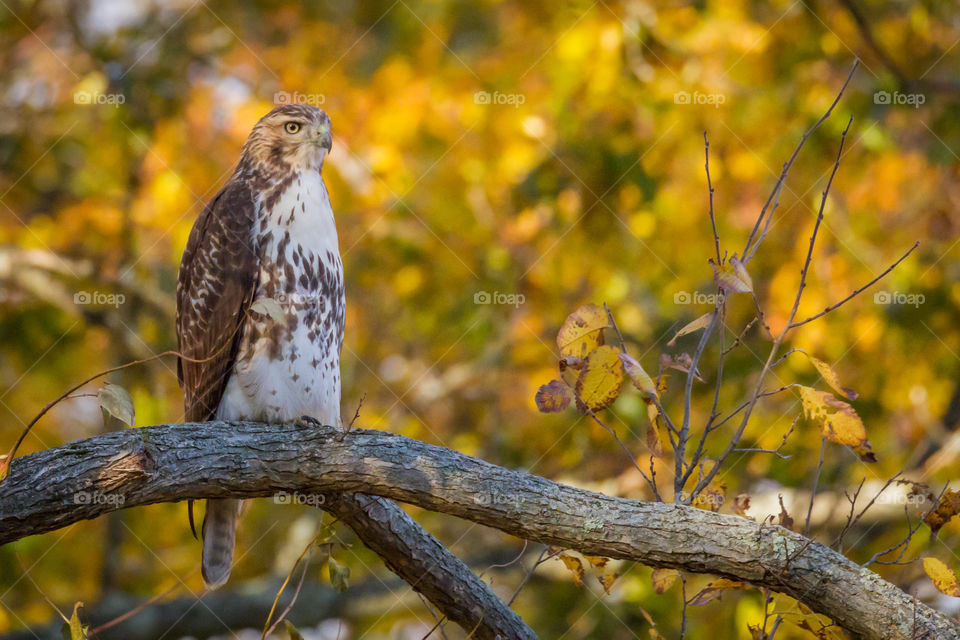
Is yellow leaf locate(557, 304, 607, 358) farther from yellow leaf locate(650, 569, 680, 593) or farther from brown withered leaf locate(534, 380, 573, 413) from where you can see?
yellow leaf locate(650, 569, 680, 593)

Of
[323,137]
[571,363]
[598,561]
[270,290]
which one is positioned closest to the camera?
[571,363]

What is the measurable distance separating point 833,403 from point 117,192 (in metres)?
6.87

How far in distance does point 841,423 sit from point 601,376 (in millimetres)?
649

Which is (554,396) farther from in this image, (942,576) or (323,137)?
(323,137)

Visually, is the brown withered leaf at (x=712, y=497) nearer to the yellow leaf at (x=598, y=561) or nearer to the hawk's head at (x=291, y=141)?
the yellow leaf at (x=598, y=561)

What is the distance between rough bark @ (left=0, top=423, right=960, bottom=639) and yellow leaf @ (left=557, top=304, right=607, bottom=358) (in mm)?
407

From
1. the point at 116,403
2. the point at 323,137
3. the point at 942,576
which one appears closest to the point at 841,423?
the point at 942,576

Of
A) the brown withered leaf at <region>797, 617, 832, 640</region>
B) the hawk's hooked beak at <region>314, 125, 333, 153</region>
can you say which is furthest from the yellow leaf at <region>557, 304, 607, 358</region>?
the hawk's hooked beak at <region>314, 125, 333, 153</region>

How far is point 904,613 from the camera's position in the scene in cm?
236

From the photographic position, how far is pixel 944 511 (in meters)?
2.51

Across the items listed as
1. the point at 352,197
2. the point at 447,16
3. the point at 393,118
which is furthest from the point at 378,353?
the point at 447,16

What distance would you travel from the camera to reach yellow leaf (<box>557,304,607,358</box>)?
2682 mm

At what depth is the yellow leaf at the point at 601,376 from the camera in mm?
2660

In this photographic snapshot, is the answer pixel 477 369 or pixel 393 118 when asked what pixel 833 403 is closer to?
pixel 477 369
